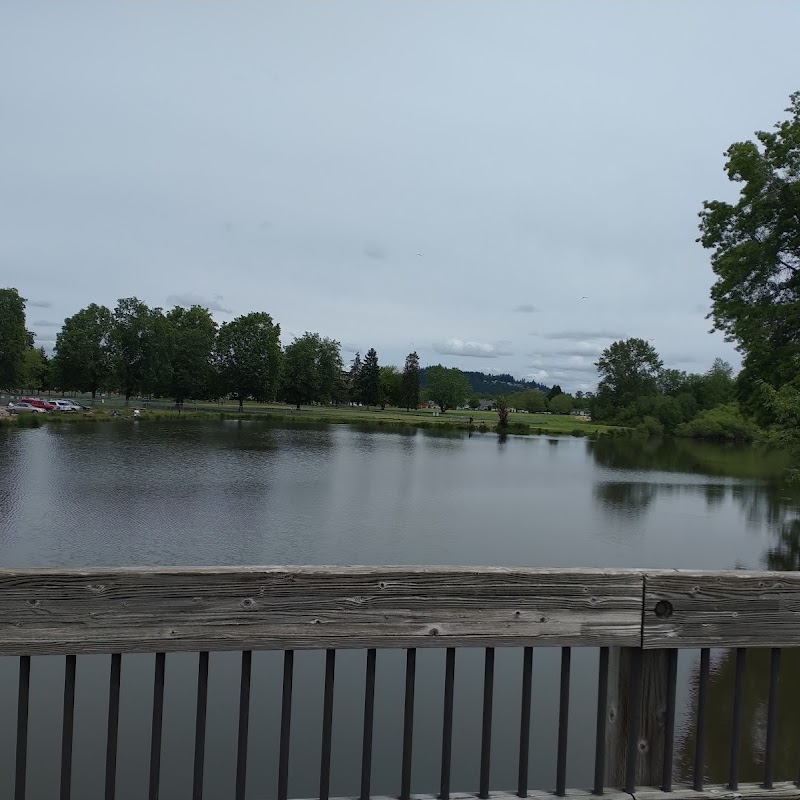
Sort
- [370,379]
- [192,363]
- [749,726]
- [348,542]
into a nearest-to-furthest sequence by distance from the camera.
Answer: [749,726]
[348,542]
[192,363]
[370,379]

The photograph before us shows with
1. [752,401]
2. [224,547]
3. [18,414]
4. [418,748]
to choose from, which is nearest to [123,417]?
[18,414]

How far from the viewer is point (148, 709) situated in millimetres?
7777

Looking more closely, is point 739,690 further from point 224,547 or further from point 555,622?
point 224,547

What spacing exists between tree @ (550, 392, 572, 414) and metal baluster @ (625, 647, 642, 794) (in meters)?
151

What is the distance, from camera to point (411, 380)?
12075 cm

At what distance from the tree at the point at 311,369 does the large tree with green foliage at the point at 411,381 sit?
2152cm

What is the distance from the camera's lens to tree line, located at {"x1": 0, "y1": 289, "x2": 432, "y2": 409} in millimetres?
70125

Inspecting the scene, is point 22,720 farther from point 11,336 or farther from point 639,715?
point 11,336

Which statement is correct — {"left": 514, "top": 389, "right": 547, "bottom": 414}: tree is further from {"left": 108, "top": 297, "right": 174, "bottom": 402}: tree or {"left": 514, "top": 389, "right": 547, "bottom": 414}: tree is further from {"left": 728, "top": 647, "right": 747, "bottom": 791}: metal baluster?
{"left": 728, "top": 647, "right": 747, "bottom": 791}: metal baluster

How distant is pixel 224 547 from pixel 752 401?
42.5 feet

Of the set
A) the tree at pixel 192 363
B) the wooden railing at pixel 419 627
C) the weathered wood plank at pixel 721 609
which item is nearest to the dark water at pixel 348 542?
the wooden railing at pixel 419 627

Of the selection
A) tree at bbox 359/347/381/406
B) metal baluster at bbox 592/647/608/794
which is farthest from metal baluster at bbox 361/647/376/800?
tree at bbox 359/347/381/406

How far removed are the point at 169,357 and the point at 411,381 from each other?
171 ft

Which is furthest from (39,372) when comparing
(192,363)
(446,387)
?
(446,387)
